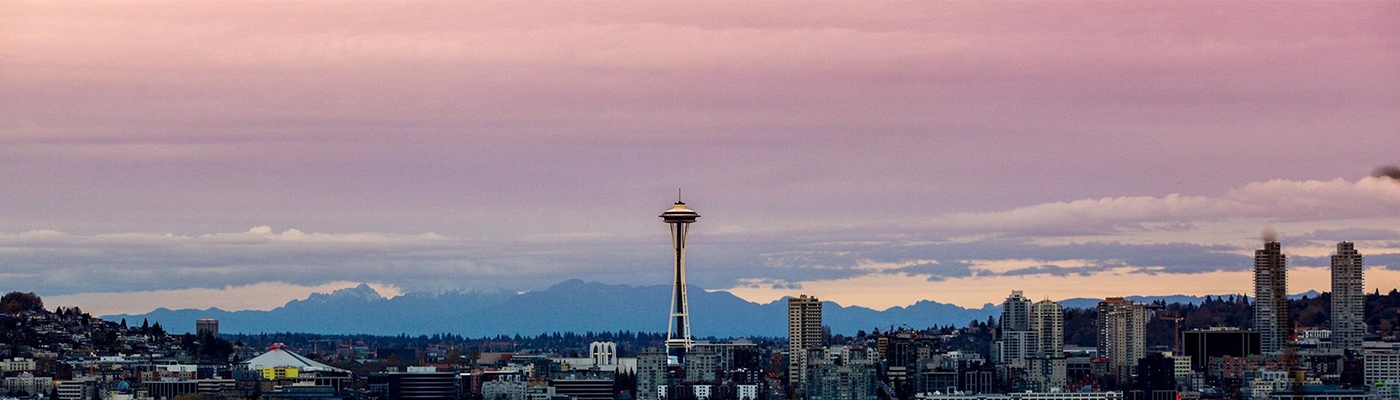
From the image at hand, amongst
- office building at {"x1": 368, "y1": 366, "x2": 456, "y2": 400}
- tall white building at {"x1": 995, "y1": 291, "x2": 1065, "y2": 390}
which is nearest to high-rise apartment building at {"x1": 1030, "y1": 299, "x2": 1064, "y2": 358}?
tall white building at {"x1": 995, "y1": 291, "x2": 1065, "y2": 390}

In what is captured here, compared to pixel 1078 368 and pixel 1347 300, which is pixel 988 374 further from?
pixel 1347 300

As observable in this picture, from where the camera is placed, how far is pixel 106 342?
15962 centimetres

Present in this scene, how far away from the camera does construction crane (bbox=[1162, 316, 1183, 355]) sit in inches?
5548

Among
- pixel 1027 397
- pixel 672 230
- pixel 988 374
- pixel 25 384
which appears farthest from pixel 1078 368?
pixel 25 384

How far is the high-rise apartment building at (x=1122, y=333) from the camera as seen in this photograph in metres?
137

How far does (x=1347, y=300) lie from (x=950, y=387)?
27.4 meters

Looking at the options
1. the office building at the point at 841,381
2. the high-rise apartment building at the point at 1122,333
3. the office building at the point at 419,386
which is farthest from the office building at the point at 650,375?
the high-rise apartment building at the point at 1122,333

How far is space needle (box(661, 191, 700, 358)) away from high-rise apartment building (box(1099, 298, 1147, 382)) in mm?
20799

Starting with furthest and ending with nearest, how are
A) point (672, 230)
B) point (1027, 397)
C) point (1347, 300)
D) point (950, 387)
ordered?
point (672, 230), point (1347, 300), point (950, 387), point (1027, 397)

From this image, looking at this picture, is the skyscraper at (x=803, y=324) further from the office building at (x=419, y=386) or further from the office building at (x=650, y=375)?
the office building at (x=419, y=386)

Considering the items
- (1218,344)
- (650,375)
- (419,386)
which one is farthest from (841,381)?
(1218,344)

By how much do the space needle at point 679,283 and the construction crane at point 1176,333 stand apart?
24.0 m

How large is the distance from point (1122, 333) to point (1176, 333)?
5.44 metres

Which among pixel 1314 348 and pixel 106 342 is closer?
pixel 1314 348
